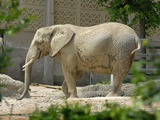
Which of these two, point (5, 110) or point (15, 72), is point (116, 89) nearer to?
point (5, 110)

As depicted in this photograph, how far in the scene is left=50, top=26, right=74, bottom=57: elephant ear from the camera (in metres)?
9.32

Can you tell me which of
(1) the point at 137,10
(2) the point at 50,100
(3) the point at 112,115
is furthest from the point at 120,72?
(3) the point at 112,115

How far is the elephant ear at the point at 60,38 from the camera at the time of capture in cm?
932

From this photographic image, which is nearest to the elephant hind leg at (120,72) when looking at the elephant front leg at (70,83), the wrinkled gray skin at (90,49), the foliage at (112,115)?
the wrinkled gray skin at (90,49)

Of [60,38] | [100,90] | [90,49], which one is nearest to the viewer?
[90,49]

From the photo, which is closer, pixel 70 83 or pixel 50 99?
pixel 50 99

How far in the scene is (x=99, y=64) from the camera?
915 cm

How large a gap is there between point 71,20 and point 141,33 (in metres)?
2.50

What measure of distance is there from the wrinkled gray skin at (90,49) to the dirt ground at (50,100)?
548 millimetres

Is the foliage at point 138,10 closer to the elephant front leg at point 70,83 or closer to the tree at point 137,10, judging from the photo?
the tree at point 137,10

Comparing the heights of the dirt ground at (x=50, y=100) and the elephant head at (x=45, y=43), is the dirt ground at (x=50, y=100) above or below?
below

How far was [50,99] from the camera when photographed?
883cm

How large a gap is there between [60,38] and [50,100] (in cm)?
151

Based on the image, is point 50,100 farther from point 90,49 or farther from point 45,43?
point 45,43
